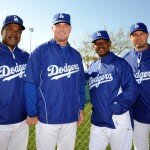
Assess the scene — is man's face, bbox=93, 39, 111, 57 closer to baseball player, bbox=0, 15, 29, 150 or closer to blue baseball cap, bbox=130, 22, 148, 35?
blue baseball cap, bbox=130, 22, 148, 35

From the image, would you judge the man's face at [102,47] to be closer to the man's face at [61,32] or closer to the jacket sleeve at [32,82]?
the man's face at [61,32]

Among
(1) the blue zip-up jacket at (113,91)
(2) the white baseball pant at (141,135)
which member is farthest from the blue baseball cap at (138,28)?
(2) the white baseball pant at (141,135)

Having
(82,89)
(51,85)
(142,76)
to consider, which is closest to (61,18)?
(51,85)

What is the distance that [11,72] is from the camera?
4.32m

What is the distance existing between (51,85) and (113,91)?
0.99 meters

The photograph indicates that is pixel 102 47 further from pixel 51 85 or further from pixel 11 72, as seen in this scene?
pixel 11 72

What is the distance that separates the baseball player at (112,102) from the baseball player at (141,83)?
51 cm

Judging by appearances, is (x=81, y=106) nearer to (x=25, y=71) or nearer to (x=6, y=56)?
(x=25, y=71)

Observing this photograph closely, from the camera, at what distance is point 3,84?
4.24m

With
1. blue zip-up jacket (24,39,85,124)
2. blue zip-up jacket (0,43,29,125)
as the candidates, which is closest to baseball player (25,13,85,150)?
blue zip-up jacket (24,39,85,124)

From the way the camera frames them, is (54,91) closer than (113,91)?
Yes

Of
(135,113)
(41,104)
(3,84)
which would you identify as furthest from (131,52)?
(3,84)

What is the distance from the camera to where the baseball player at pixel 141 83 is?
4891 millimetres

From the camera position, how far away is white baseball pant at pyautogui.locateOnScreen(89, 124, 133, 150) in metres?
4.34
